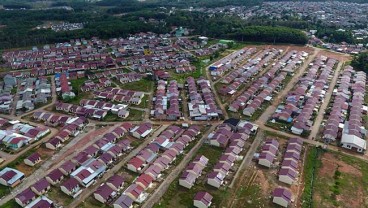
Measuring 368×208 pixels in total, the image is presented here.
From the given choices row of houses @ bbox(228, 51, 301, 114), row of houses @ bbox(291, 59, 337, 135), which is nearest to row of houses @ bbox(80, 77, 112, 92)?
row of houses @ bbox(228, 51, 301, 114)

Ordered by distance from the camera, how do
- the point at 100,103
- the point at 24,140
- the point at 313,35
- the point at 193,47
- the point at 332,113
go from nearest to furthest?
1. the point at 24,140
2. the point at 332,113
3. the point at 100,103
4. the point at 193,47
5. the point at 313,35

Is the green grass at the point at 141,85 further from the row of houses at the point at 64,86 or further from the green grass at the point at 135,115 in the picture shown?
the row of houses at the point at 64,86

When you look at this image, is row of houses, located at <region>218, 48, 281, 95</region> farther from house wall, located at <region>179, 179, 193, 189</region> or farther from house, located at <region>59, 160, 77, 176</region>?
house, located at <region>59, 160, 77, 176</region>

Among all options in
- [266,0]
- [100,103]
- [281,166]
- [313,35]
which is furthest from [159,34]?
[266,0]

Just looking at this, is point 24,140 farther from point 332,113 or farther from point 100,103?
Answer: point 332,113

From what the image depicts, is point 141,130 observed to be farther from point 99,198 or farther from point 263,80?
point 263,80
